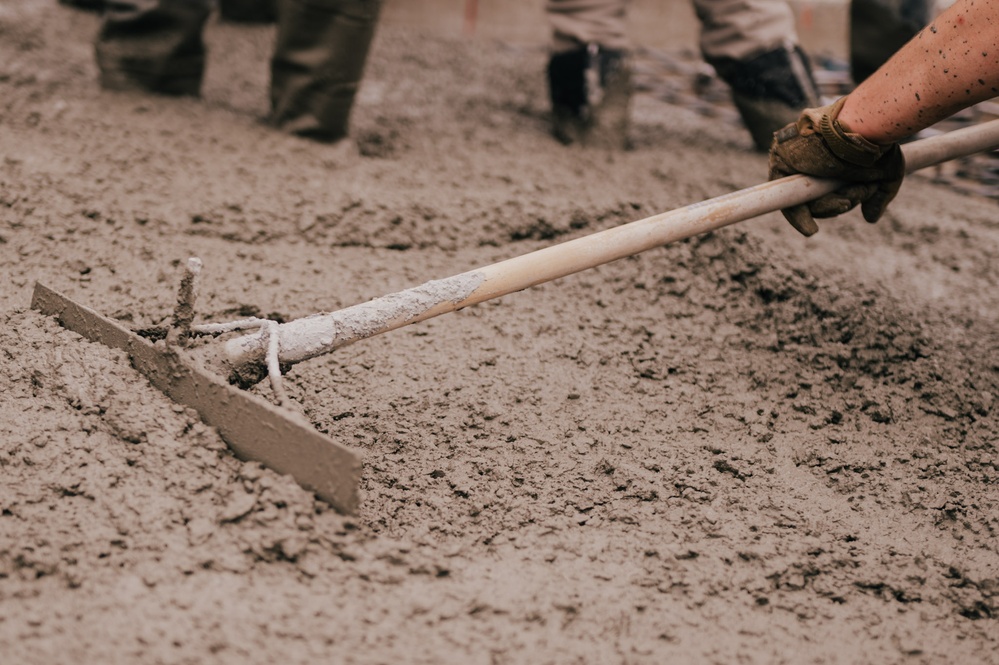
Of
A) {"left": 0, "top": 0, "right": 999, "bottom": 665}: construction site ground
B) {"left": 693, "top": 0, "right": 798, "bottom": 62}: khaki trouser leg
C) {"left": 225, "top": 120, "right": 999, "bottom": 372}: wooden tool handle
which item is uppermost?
{"left": 693, "top": 0, "right": 798, "bottom": 62}: khaki trouser leg

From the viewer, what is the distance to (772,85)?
2.91 metres

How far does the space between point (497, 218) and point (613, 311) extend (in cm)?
48

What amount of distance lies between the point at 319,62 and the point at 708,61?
133cm

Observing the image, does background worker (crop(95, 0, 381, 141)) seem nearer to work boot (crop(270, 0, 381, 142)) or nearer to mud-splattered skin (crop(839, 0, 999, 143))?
work boot (crop(270, 0, 381, 142))

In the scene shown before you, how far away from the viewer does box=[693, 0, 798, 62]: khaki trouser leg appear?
9.42 ft

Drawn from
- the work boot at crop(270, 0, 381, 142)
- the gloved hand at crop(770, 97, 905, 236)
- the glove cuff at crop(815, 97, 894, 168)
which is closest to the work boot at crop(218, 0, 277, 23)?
the work boot at crop(270, 0, 381, 142)

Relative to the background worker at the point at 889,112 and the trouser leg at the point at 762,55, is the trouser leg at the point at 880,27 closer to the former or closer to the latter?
the trouser leg at the point at 762,55

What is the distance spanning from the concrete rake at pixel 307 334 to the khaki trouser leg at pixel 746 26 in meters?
1.37

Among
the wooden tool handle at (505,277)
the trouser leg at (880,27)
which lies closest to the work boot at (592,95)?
the trouser leg at (880,27)

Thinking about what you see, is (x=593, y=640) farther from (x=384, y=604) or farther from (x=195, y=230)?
(x=195, y=230)

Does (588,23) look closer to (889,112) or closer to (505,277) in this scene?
(889,112)

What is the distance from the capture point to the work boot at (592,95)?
3035mm

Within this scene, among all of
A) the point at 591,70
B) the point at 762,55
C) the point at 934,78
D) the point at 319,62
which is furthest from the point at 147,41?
the point at 934,78

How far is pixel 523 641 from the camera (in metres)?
1.21
